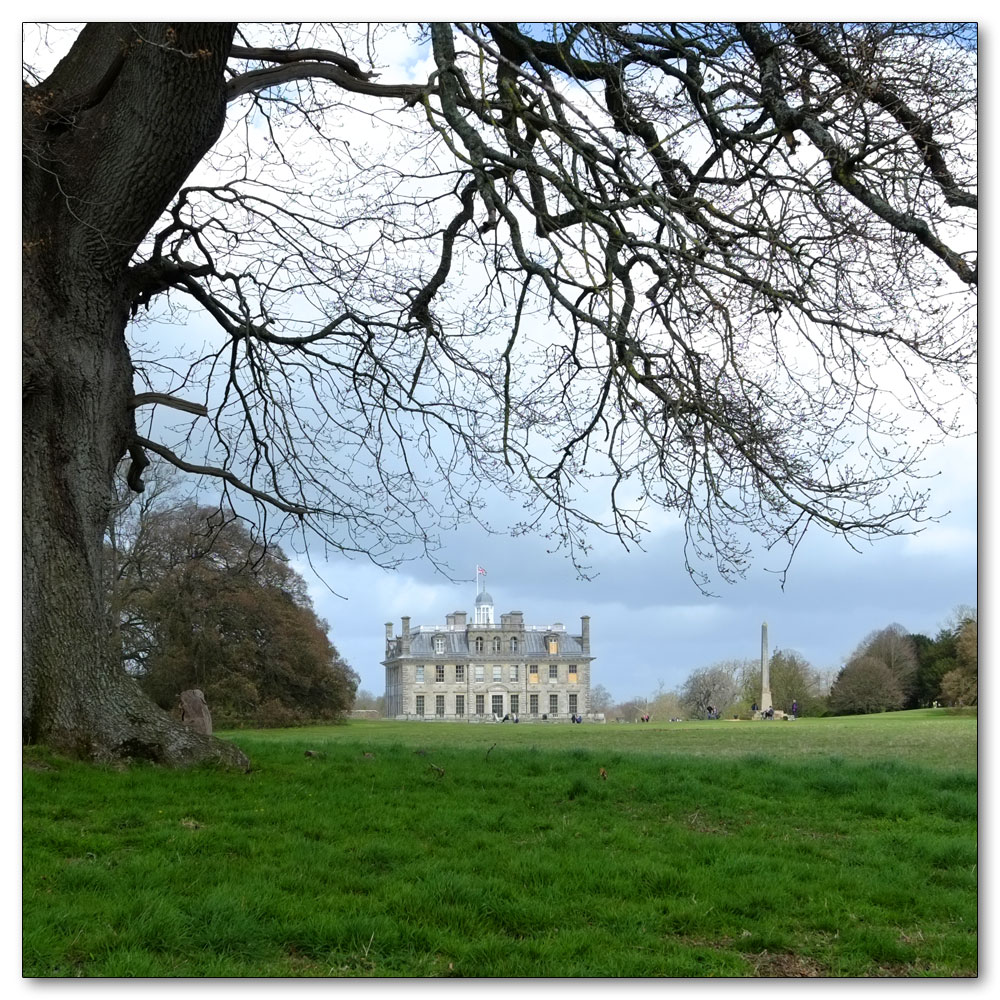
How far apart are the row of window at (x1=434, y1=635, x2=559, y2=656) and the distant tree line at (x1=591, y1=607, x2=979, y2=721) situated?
66 centimetres

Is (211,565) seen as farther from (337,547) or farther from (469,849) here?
(469,849)

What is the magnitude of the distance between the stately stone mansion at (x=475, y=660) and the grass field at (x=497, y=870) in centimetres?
94

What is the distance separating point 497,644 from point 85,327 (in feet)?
14.7

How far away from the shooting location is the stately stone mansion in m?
6.92

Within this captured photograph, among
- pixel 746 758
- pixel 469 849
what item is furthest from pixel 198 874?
pixel 746 758

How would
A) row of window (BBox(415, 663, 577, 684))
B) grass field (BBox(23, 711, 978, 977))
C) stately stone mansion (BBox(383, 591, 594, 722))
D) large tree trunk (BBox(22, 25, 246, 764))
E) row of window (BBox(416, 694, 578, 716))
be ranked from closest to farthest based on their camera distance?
grass field (BBox(23, 711, 978, 977)), large tree trunk (BBox(22, 25, 246, 764)), stately stone mansion (BBox(383, 591, 594, 722)), row of window (BBox(415, 663, 577, 684)), row of window (BBox(416, 694, 578, 716))

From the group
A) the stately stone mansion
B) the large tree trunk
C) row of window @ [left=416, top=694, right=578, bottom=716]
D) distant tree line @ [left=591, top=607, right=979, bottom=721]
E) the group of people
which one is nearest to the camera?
distant tree line @ [left=591, top=607, right=979, bottom=721]

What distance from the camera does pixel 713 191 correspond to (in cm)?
571

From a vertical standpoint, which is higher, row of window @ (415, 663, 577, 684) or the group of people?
row of window @ (415, 663, 577, 684)

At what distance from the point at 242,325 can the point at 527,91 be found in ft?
9.82

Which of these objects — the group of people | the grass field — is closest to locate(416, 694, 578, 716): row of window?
the group of people

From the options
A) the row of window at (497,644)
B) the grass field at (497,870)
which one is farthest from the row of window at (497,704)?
the grass field at (497,870)

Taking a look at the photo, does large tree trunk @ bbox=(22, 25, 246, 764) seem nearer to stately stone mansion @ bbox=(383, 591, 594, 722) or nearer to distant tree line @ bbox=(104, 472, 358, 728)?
distant tree line @ bbox=(104, 472, 358, 728)

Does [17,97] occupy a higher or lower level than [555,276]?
higher
